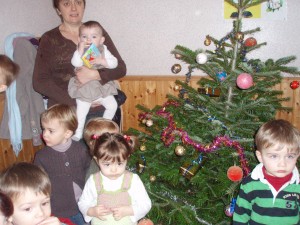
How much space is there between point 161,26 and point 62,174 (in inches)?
74.6

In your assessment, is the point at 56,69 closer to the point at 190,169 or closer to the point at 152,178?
the point at 152,178

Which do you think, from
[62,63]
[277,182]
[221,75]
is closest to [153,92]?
[62,63]

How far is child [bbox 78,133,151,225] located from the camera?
163 cm

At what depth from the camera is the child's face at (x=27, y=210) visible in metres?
1.34

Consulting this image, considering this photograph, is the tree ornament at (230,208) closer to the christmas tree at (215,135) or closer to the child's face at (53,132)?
the christmas tree at (215,135)

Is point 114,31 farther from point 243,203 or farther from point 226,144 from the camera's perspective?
point 243,203

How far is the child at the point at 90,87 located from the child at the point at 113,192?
72 cm

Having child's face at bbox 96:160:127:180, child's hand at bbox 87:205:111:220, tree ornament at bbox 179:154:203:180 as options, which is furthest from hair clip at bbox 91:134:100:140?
tree ornament at bbox 179:154:203:180

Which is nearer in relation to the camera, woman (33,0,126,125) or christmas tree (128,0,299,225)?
christmas tree (128,0,299,225)

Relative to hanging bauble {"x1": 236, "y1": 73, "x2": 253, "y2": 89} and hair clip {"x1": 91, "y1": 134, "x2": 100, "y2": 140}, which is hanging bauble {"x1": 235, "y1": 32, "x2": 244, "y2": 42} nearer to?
hanging bauble {"x1": 236, "y1": 73, "x2": 253, "y2": 89}

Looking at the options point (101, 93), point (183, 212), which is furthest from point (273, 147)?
point (101, 93)

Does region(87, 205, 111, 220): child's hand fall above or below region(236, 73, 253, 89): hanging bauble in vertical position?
below

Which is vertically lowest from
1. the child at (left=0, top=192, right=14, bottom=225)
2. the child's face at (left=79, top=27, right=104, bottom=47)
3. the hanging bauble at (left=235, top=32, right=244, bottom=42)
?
the child at (left=0, top=192, right=14, bottom=225)

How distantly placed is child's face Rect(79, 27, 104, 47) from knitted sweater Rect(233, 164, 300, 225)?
1.49 m
